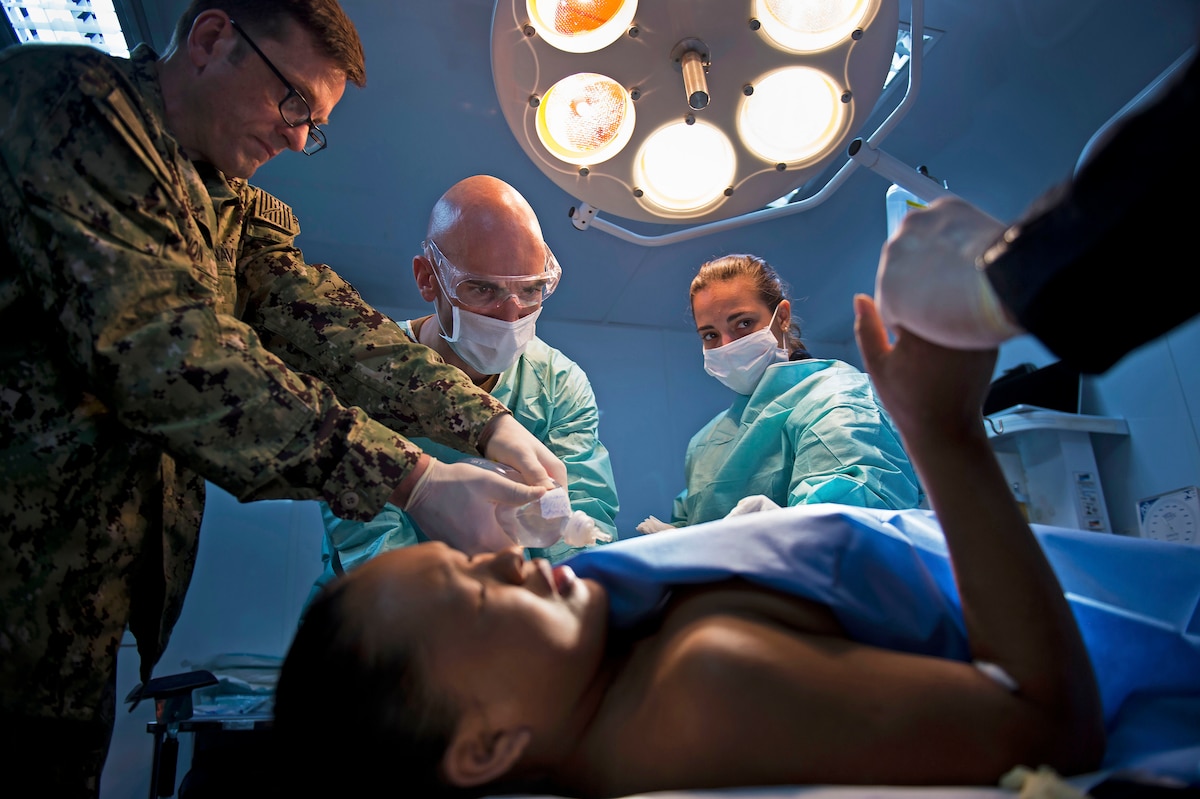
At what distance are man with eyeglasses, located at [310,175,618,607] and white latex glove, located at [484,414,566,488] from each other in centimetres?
54

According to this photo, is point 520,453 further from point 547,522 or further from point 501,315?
point 501,315

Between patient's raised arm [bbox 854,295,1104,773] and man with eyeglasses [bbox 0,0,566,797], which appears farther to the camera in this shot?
man with eyeglasses [bbox 0,0,566,797]

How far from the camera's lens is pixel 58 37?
2383 mm

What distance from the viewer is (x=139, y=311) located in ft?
3.62

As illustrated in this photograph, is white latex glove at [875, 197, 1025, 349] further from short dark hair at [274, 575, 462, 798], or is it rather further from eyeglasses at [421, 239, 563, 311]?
eyeglasses at [421, 239, 563, 311]

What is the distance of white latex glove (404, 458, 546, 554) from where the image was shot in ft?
4.41

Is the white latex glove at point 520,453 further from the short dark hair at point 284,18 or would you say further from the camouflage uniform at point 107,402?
the short dark hair at point 284,18

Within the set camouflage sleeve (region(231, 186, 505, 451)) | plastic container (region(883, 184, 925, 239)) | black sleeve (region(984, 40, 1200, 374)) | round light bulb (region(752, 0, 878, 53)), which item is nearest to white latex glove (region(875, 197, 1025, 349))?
black sleeve (region(984, 40, 1200, 374))

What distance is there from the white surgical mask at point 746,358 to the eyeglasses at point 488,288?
0.65 m

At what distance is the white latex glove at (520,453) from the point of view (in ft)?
4.96

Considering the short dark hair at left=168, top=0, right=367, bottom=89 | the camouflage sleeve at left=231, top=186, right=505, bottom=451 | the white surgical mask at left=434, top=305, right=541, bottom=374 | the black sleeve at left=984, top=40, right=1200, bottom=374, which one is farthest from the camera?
the white surgical mask at left=434, top=305, right=541, bottom=374

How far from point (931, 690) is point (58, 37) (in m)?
3.02

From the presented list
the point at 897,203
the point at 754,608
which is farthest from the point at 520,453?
Result: the point at 897,203

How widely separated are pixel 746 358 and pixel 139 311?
182 cm
